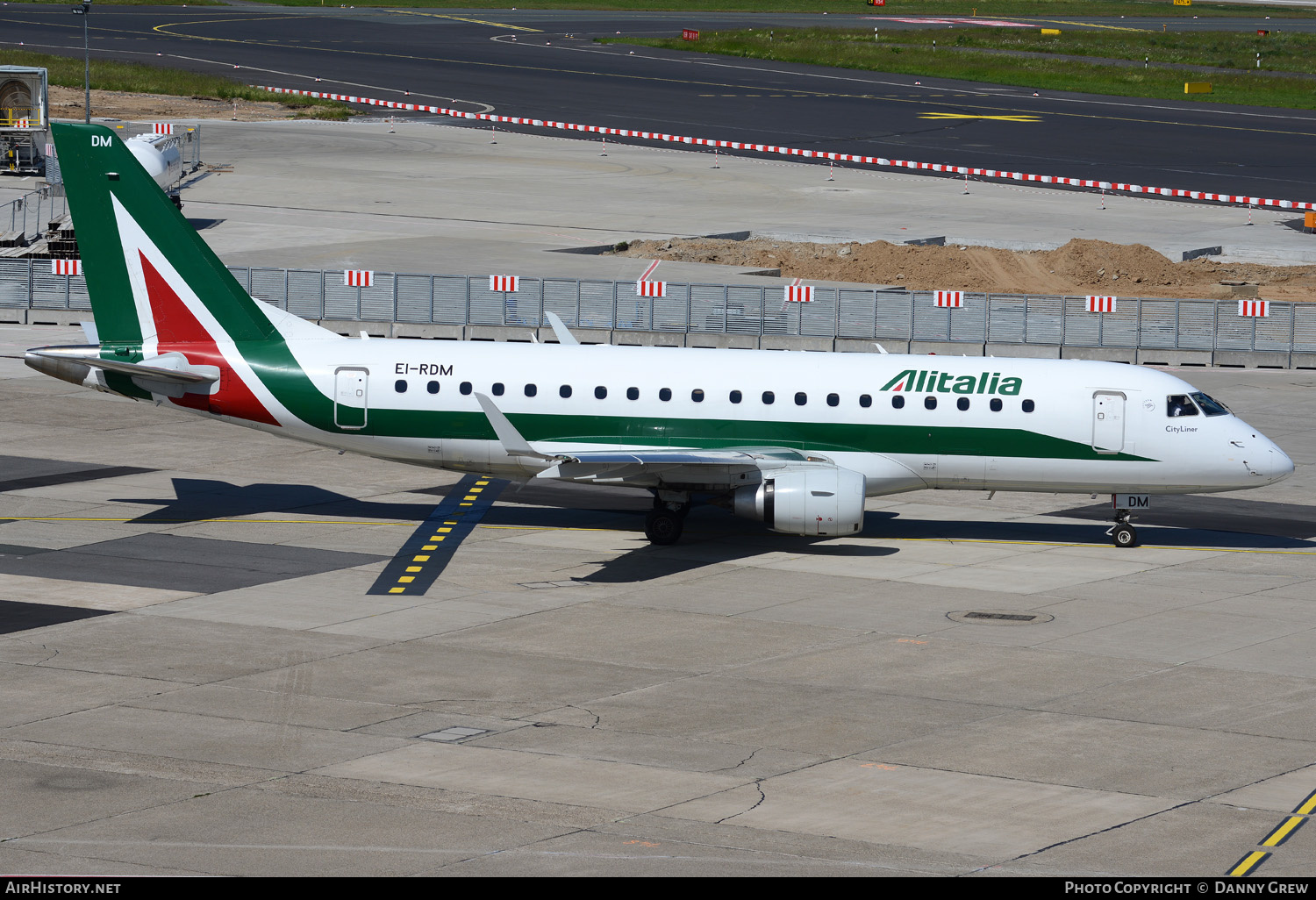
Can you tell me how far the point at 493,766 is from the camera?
23906mm

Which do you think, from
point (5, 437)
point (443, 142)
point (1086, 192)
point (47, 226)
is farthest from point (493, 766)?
point (443, 142)

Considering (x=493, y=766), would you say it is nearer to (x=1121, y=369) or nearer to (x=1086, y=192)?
(x=1121, y=369)

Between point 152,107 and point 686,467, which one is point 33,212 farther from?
point 686,467

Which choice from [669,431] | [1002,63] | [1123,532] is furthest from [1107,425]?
[1002,63]

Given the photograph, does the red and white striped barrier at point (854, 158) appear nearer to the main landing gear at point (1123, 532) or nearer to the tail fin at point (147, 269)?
the main landing gear at point (1123, 532)

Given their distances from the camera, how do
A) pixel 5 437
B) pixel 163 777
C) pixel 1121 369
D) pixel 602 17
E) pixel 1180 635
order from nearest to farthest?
1. pixel 163 777
2. pixel 1180 635
3. pixel 1121 369
4. pixel 5 437
5. pixel 602 17

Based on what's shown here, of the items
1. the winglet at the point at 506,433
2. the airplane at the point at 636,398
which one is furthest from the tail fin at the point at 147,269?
the winglet at the point at 506,433

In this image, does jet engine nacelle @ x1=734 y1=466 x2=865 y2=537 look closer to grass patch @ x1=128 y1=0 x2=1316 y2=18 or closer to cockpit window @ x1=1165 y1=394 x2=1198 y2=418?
cockpit window @ x1=1165 y1=394 x2=1198 y2=418

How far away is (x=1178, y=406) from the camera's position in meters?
37.6

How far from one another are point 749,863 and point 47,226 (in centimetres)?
6251

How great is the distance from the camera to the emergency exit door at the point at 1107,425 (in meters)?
37.5

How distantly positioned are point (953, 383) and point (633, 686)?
520 inches

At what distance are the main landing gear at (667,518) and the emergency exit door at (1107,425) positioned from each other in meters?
9.00

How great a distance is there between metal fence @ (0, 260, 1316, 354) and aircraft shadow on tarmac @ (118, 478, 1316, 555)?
17312 millimetres
